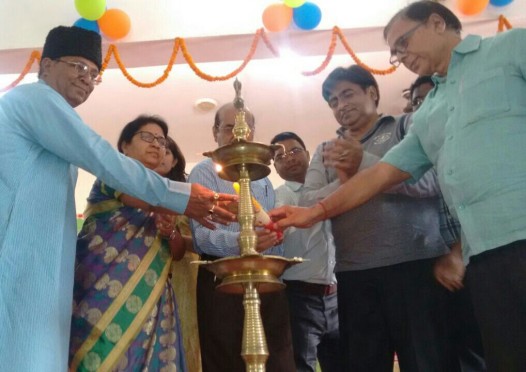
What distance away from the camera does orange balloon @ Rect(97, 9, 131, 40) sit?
3.47m

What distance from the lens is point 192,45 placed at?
369cm

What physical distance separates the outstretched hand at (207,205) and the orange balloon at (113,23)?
224cm

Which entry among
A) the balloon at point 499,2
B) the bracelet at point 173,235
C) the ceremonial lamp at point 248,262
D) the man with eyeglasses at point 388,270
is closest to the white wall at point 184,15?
the balloon at point 499,2

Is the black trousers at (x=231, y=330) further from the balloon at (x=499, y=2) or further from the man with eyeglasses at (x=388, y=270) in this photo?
the balloon at (x=499, y=2)

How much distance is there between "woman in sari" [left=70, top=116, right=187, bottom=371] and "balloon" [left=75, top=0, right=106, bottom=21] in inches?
77.4

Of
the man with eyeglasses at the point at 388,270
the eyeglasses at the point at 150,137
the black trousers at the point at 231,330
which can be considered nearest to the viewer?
the man with eyeglasses at the point at 388,270

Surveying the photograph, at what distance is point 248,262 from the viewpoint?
1305mm

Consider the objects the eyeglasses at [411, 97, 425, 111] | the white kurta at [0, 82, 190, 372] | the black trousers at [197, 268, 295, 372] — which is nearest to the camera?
the white kurta at [0, 82, 190, 372]

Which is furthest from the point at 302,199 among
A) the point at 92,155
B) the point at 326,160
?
the point at 92,155

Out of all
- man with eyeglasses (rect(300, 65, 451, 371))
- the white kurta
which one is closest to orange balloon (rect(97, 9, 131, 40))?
the white kurta

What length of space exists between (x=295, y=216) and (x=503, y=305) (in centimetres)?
67

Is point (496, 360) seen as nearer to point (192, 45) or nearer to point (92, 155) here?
point (92, 155)

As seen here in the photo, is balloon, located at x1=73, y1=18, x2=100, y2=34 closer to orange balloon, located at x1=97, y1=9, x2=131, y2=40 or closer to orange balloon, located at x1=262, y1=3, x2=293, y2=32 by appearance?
orange balloon, located at x1=97, y1=9, x2=131, y2=40

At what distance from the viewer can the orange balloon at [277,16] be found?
3.48 metres
